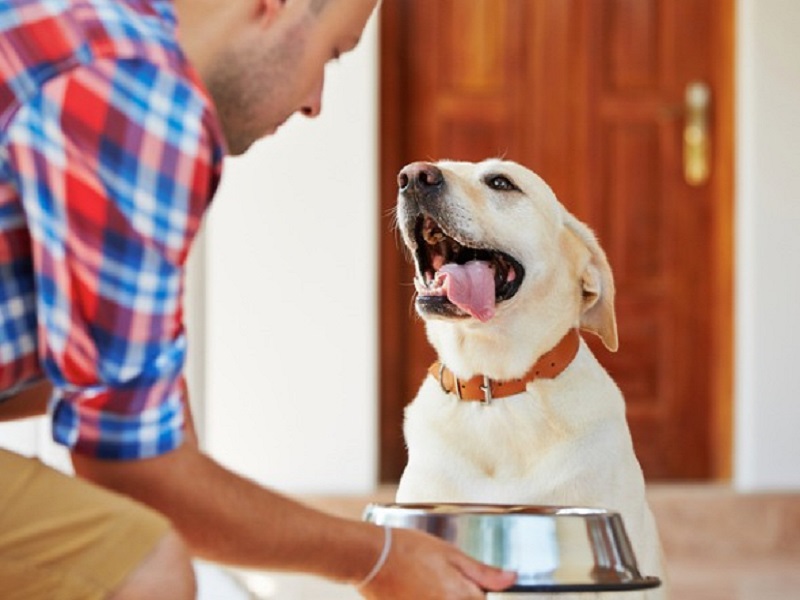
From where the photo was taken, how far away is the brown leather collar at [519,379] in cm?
244

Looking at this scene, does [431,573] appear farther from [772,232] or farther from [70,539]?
[772,232]

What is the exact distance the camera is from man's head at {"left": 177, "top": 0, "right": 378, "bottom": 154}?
161cm

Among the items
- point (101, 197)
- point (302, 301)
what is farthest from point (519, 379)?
point (302, 301)

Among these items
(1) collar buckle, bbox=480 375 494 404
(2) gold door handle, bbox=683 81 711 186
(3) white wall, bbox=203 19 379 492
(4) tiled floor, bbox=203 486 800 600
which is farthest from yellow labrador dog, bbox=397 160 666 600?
(2) gold door handle, bbox=683 81 711 186

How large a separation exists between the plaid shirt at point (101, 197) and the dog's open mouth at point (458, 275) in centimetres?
86

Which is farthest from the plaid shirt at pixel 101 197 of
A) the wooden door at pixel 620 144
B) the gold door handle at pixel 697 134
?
the gold door handle at pixel 697 134

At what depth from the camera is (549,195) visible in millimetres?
2557

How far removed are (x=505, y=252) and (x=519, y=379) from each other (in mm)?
191

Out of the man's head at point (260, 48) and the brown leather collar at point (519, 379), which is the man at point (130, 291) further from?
the brown leather collar at point (519, 379)

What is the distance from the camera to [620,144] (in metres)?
5.66

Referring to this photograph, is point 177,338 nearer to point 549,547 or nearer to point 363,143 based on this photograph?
point 549,547

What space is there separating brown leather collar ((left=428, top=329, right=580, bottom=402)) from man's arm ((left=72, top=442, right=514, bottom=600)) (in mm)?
841

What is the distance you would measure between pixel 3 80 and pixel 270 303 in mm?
3967

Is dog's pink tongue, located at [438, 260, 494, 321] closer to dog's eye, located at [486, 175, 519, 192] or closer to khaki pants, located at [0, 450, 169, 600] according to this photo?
dog's eye, located at [486, 175, 519, 192]
